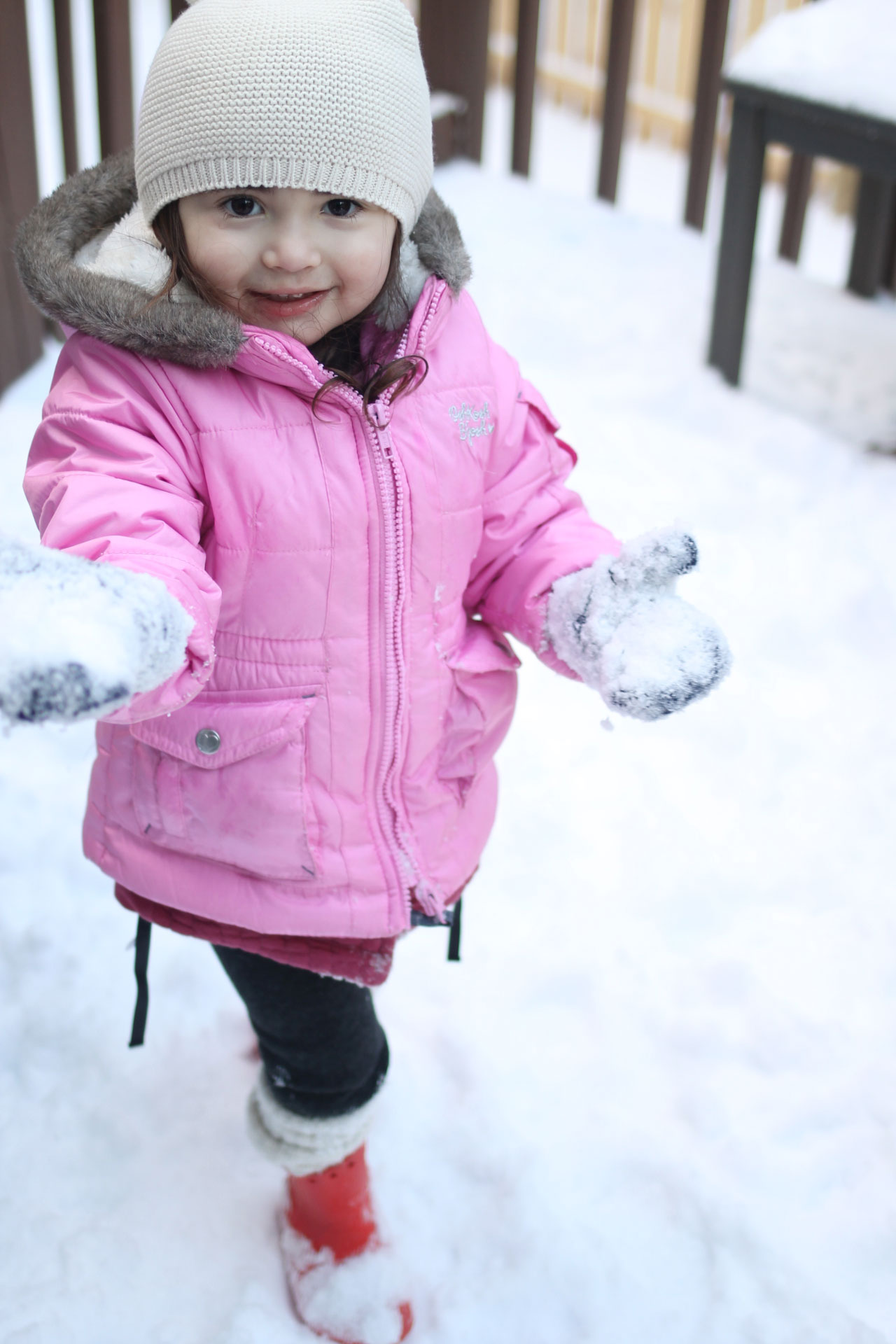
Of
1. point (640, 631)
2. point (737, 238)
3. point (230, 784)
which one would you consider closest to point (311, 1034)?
point (230, 784)

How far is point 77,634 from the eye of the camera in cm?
82

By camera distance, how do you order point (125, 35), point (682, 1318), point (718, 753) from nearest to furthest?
point (682, 1318)
point (718, 753)
point (125, 35)

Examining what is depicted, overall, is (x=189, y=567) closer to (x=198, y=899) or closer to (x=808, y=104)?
(x=198, y=899)

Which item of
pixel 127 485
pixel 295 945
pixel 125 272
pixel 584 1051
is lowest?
pixel 584 1051

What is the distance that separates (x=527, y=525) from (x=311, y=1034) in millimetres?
581

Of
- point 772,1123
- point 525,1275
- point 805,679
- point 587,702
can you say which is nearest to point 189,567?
point 525,1275

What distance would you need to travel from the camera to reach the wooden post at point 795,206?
4.02 metres

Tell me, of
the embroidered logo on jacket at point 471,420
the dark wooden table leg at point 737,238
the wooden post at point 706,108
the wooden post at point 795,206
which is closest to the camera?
the embroidered logo on jacket at point 471,420

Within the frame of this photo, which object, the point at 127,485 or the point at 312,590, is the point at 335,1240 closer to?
the point at 312,590

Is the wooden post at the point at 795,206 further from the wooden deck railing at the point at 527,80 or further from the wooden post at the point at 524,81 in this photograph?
the wooden post at the point at 524,81

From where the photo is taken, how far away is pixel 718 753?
2.33 m

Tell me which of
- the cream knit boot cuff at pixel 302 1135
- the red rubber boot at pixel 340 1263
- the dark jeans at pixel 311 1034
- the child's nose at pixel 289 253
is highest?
the child's nose at pixel 289 253

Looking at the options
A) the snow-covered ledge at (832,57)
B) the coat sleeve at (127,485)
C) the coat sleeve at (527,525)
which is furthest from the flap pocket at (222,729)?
the snow-covered ledge at (832,57)

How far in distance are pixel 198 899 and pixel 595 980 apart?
840 mm
